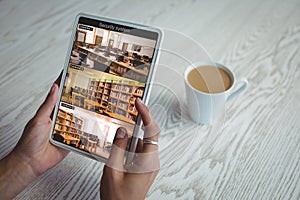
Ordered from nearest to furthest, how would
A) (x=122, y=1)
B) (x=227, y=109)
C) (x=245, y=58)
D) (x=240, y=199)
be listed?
(x=240, y=199) < (x=227, y=109) < (x=245, y=58) < (x=122, y=1)

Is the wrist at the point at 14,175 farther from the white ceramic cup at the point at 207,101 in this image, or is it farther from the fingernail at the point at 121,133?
the white ceramic cup at the point at 207,101

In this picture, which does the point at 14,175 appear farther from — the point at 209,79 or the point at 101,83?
the point at 209,79

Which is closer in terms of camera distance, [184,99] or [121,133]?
[121,133]

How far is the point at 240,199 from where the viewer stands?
60cm

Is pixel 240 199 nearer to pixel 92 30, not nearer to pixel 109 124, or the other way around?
pixel 109 124

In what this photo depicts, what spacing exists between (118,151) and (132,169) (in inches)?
1.5

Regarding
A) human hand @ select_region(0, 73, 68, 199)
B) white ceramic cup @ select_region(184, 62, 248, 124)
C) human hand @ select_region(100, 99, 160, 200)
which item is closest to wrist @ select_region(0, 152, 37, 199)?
human hand @ select_region(0, 73, 68, 199)

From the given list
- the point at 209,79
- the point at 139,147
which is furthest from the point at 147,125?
the point at 209,79

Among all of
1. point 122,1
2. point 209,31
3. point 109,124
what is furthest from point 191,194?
point 122,1

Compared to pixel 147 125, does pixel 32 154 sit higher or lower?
lower

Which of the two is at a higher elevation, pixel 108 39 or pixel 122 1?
pixel 122 1

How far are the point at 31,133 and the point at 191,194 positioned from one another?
12.6 inches

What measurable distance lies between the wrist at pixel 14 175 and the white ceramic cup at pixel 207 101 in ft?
1.11

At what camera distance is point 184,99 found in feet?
2.45
